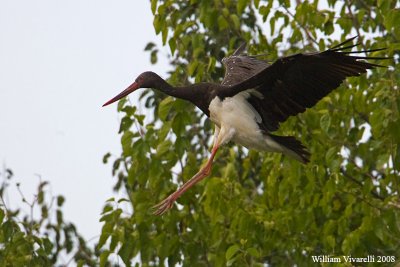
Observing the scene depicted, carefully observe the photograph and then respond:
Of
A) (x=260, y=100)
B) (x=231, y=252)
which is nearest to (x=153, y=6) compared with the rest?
(x=260, y=100)

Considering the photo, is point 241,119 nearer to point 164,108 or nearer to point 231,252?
point 164,108

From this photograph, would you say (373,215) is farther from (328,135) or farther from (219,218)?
(219,218)

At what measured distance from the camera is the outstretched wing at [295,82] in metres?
8.00

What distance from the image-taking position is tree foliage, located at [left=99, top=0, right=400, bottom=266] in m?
8.79

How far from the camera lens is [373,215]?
876cm

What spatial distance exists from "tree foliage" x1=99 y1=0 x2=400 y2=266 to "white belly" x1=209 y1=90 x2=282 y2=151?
43cm

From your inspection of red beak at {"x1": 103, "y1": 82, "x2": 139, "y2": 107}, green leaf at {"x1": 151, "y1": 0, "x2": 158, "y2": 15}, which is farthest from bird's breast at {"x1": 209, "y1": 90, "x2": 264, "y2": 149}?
green leaf at {"x1": 151, "y1": 0, "x2": 158, "y2": 15}

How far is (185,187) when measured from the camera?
8.97 meters

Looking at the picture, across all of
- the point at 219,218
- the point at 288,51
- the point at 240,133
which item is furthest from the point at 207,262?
the point at 288,51

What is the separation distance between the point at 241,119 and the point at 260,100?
20cm

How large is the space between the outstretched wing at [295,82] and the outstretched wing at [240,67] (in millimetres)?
634

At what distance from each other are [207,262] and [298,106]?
176 cm

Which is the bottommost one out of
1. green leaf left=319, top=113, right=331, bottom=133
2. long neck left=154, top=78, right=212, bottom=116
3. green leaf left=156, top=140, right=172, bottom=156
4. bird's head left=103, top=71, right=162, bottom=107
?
green leaf left=156, top=140, right=172, bottom=156

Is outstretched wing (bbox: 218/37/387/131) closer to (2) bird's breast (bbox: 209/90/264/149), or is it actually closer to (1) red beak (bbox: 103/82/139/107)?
(2) bird's breast (bbox: 209/90/264/149)
